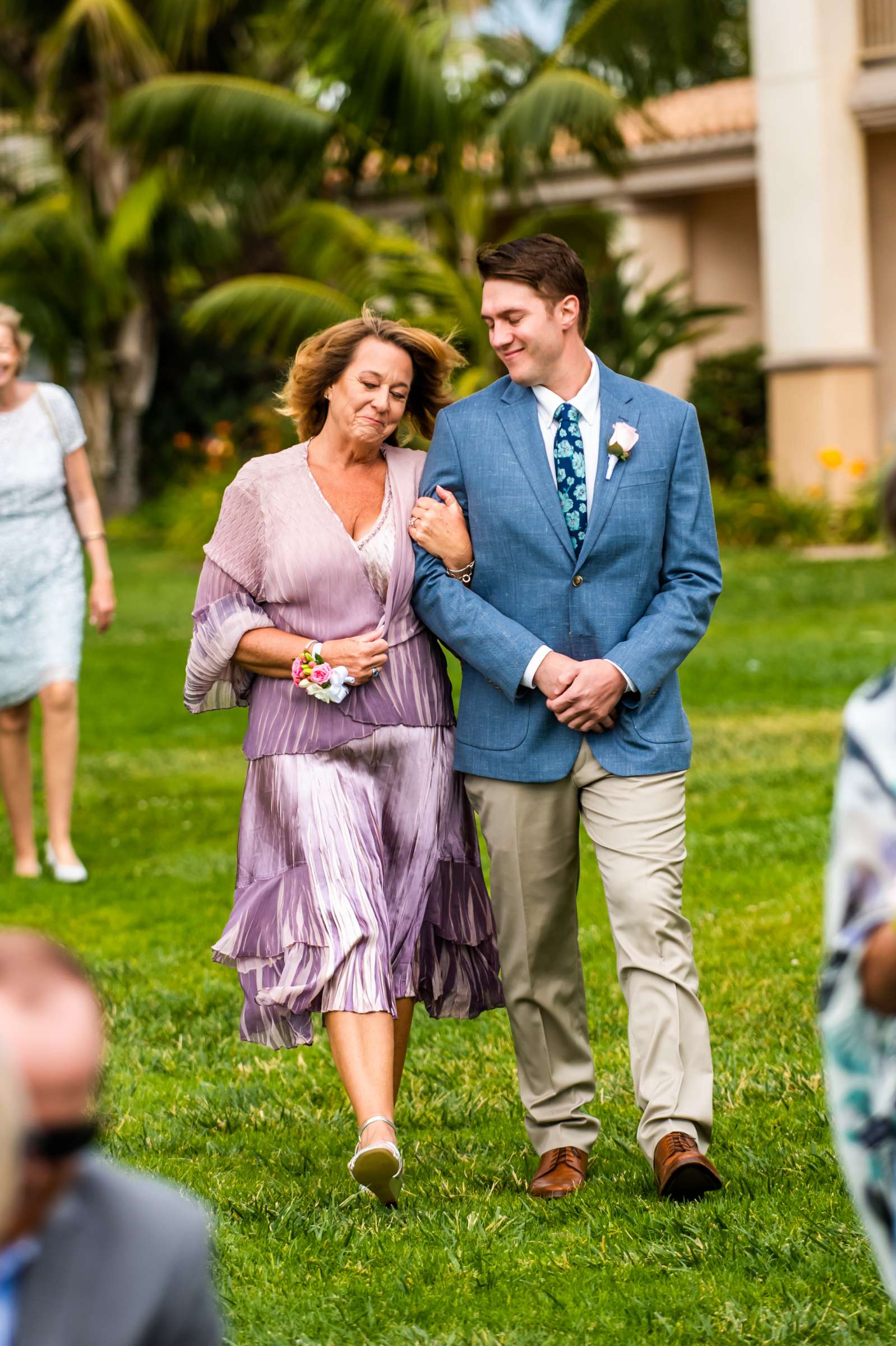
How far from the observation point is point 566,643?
4.62m

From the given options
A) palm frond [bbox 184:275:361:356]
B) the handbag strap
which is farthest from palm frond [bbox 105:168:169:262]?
the handbag strap

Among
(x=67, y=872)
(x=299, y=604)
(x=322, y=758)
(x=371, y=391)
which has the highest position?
(x=371, y=391)

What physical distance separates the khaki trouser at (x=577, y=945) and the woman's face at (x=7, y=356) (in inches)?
146

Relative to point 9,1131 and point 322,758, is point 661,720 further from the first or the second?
point 9,1131

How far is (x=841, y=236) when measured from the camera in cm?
2106

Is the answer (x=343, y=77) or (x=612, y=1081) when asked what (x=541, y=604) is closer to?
(x=612, y=1081)

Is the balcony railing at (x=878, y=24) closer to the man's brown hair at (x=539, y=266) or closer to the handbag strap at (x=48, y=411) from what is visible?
the handbag strap at (x=48, y=411)

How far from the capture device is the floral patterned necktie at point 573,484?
4.59 m

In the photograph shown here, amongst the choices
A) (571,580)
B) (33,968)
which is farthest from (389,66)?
(33,968)

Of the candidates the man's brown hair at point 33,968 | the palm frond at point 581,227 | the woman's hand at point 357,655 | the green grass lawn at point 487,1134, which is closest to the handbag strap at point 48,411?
the green grass lawn at point 487,1134

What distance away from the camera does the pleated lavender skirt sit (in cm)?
451

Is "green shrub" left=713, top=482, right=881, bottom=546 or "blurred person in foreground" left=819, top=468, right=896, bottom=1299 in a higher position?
"green shrub" left=713, top=482, right=881, bottom=546

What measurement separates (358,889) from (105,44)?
24.1m

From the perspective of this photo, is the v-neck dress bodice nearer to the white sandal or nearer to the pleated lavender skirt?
the pleated lavender skirt
